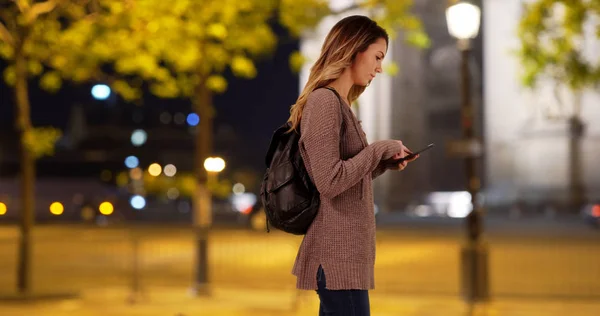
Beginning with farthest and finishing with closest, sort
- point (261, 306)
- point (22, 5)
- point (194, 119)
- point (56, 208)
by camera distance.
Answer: point (56, 208) → point (194, 119) → point (22, 5) → point (261, 306)

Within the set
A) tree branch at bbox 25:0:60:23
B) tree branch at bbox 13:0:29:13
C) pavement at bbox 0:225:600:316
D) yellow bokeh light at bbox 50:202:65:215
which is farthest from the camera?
yellow bokeh light at bbox 50:202:65:215

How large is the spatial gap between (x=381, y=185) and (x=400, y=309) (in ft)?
95.0

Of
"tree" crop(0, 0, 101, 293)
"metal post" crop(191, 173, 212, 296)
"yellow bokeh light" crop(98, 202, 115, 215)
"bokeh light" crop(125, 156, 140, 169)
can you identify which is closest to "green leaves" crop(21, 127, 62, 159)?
"tree" crop(0, 0, 101, 293)

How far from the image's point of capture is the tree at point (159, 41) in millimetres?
12586

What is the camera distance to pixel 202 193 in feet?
44.0

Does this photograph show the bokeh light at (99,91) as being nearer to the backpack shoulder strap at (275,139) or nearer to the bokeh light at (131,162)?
the backpack shoulder strap at (275,139)

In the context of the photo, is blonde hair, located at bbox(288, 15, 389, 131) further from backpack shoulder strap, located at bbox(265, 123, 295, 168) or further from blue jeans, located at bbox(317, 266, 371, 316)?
blue jeans, located at bbox(317, 266, 371, 316)

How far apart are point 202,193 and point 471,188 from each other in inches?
154

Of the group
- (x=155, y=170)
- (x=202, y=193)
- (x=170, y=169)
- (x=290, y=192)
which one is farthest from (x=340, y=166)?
(x=170, y=169)

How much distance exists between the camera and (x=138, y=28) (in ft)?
41.7

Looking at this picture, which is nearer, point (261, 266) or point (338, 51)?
point (338, 51)

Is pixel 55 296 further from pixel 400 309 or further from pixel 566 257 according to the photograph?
pixel 566 257

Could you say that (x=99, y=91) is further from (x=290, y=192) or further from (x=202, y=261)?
(x=290, y=192)

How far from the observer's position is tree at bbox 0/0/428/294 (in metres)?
12.6
